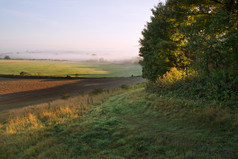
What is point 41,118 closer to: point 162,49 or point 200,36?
point 200,36

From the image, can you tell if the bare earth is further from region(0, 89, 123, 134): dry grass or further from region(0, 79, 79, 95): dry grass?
region(0, 89, 123, 134): dry grass

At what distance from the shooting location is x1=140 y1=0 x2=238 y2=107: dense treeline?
7.37m

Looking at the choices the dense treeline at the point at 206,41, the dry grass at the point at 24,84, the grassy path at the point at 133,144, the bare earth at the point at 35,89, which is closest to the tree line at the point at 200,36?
the dense treeline at the point at 206,41

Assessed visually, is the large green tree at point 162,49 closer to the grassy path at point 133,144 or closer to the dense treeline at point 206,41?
the dense treeline at point 206,41

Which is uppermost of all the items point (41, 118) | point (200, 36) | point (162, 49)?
point (162, 49)

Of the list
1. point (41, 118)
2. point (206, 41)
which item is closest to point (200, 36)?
point (206, 41)

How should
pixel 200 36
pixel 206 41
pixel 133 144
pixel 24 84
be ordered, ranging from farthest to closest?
1. pixel 24 84
2. pixel 200 36
3. pixel 206 41
4. pixel 133 144

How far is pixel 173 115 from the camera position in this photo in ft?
31.7

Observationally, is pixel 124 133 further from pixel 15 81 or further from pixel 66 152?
pixel 15 81

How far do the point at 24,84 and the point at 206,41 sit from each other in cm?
5177

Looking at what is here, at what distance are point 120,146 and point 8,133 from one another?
7.21m

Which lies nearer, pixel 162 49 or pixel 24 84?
pixel 162 49

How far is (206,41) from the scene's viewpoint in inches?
304

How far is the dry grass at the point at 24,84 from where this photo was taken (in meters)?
41.4
